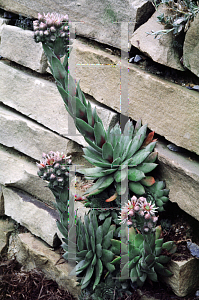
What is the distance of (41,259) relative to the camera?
226 cm

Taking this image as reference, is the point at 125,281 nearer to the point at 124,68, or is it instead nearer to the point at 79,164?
the point at 79,164

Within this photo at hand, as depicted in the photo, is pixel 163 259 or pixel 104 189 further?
pixel 104 189

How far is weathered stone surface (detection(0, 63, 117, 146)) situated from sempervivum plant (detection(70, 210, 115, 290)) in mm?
658

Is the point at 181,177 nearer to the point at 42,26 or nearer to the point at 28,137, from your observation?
the point at 42,26

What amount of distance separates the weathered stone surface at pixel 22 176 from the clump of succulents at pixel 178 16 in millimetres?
1431

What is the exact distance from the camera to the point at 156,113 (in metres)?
1.89

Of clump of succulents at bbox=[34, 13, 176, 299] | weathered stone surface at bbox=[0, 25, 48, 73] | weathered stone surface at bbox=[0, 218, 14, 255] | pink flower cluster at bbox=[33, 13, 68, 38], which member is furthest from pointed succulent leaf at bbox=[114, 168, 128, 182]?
weathered stone surface at bbox=[0, 218, 14, 255]

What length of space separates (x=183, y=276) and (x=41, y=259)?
1025 millimetres

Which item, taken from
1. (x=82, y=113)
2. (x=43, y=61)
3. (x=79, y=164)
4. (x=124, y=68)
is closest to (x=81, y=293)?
(x=79, y=164)

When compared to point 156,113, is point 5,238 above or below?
below

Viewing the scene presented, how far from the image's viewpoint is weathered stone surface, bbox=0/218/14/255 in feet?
8.68

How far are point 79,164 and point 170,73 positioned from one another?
0.94m

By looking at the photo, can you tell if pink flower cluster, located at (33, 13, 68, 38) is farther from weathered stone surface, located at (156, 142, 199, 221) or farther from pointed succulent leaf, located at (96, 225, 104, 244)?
pointed succulent leaf, located at (96, 225, 104, 244)

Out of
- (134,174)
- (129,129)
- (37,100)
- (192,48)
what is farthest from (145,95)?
(37,100)
